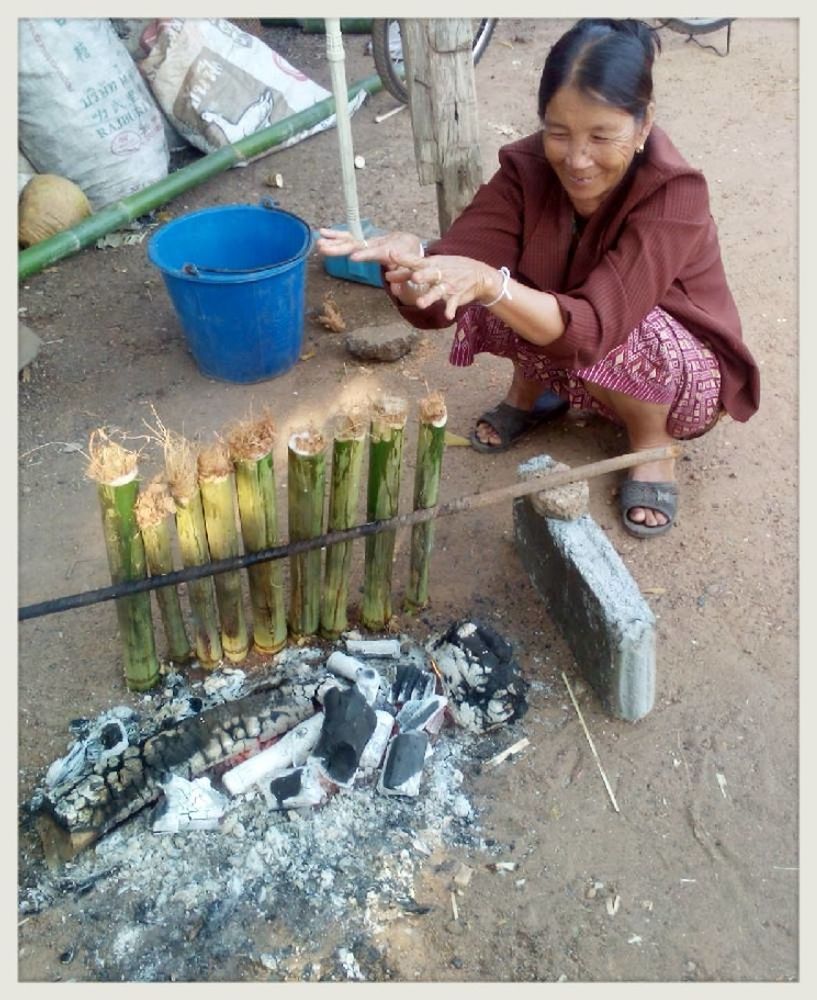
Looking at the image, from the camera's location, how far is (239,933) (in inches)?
80.1

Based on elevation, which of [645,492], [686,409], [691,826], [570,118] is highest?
[570,118]

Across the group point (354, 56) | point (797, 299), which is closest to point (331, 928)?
point (797, 299)

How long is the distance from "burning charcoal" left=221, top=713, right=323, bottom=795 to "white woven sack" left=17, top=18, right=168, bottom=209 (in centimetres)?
373

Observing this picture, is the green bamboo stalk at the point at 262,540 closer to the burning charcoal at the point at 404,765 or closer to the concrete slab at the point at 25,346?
→ the burning charcoal at the point at 404,765

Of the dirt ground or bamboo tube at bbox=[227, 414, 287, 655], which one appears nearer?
the dirt ground

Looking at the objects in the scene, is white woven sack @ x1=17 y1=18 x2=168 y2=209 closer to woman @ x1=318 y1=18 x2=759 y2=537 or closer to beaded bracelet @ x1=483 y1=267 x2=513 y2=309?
woman @ x1=318 y1=18 x2=759 y2=537

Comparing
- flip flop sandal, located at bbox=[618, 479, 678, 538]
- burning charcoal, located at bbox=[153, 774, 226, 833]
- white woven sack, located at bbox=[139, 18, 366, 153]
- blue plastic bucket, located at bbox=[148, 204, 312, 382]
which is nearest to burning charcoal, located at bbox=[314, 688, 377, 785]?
burning charcoal, located at bbox=[153, 774, 226, 833]

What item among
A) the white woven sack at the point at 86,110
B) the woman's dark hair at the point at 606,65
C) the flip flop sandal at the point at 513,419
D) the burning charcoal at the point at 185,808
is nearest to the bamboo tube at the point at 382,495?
the burning charcoal at the point at 185,808

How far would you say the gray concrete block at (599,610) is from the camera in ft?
7.73

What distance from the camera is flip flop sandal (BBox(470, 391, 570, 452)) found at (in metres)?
3.47

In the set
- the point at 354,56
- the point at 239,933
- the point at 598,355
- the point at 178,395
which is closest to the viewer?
the point at 239,933

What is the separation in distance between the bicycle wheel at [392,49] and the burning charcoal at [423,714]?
384cm

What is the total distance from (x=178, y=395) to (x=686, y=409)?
6.66ft

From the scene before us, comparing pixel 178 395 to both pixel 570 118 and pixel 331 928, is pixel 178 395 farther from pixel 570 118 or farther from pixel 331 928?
pixel 331 928
